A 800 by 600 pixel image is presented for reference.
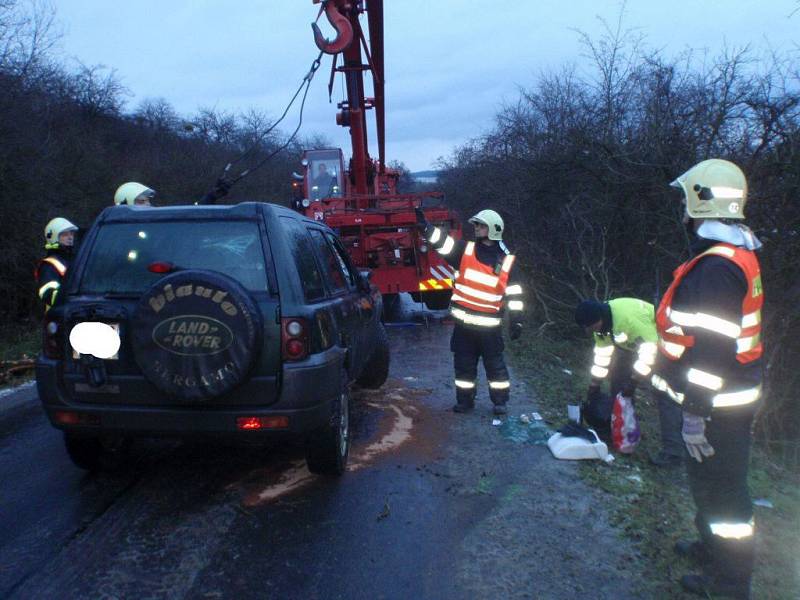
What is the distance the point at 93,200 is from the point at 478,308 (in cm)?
1300

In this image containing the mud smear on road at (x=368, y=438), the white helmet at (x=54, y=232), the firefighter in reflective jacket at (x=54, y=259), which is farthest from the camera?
the white helmet at (x=54, y=232)

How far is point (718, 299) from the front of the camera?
279 centimetres

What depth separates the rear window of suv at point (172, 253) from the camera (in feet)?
12.2

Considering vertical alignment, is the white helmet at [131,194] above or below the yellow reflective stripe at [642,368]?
above

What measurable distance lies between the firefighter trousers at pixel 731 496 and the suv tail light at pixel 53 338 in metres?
3.54

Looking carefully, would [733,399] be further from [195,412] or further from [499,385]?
[499,385]

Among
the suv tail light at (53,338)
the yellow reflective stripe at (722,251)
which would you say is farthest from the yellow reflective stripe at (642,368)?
the suv tail light at (53,338)

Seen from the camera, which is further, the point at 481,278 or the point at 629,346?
the point at 481,278

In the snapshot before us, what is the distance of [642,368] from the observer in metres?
4.53

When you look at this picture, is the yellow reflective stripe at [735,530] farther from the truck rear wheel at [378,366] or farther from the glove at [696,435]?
Answer: the truck rear wheel at [378,366]

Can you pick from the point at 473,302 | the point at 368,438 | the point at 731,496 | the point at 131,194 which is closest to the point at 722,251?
the point at 731,496

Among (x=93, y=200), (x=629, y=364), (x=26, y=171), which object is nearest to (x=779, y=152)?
(x=629, y=364)

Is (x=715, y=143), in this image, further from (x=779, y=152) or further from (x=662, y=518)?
(x=662, y=518)

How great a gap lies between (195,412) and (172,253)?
0.98m
